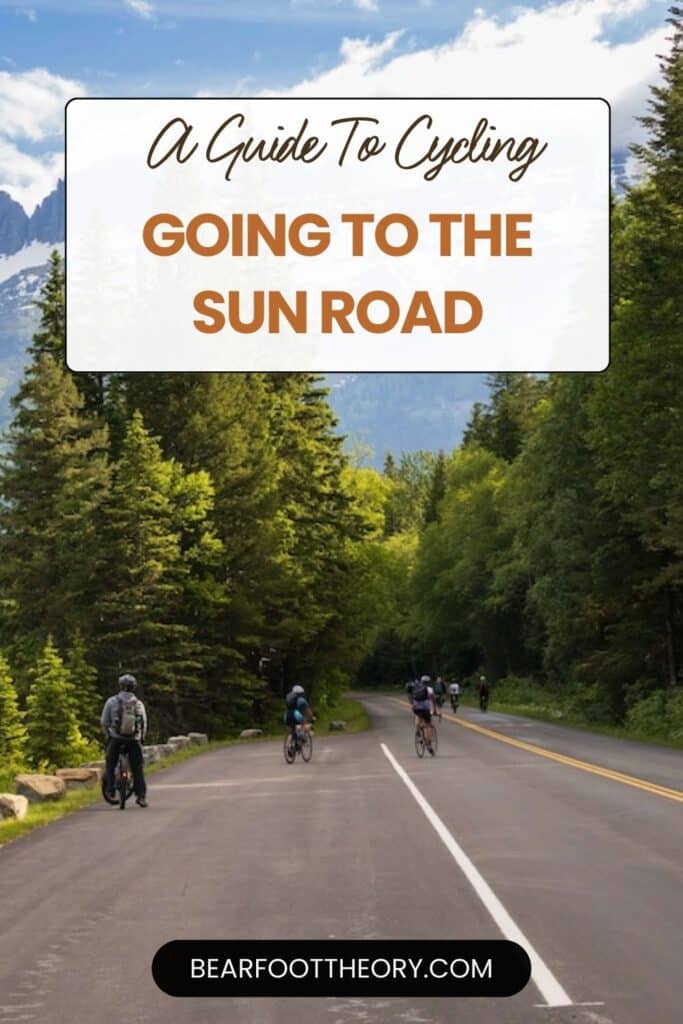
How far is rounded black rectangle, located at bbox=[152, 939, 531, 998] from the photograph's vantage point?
17.7ft

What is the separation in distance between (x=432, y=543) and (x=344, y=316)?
353 ft

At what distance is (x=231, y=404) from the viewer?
58188 millimetres

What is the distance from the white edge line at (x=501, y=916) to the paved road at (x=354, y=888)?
0.04 m

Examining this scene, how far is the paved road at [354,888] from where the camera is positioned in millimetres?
6992

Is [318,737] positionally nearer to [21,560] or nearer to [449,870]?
[21,560]

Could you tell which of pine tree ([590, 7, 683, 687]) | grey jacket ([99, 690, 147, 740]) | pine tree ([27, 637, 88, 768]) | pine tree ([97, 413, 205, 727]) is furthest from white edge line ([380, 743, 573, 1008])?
pine tree ([97, 413, 205, 727])

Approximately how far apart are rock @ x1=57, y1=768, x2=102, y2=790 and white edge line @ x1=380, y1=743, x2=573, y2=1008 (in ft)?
27.8

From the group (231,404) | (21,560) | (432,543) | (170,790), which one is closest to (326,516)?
(231,404)

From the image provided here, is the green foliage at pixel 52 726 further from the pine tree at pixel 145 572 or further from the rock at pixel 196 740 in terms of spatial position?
the pine tree at pixel 145 572

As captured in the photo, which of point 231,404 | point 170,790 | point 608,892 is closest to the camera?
point 608,892

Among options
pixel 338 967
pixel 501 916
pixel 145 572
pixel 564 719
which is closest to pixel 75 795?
pixel 501 916

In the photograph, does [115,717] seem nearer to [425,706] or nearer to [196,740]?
[425,706]

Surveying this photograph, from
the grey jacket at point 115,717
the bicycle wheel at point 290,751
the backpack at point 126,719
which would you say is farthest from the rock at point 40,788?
the bicycle wheel at point 290,751

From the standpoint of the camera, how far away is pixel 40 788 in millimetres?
22672
